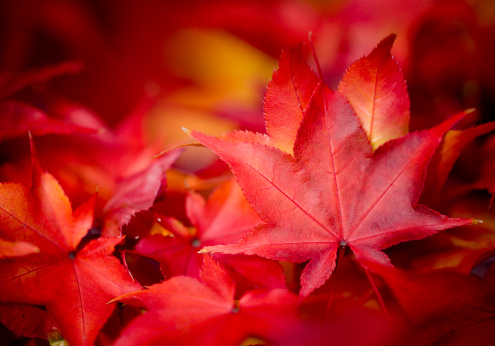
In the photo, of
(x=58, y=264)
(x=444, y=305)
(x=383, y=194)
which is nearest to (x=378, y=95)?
(x=383, y=194)

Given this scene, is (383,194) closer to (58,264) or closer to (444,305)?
(444,305)

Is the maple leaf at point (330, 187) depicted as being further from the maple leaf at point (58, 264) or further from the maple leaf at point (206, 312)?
the maple leaf at point (58, 264)

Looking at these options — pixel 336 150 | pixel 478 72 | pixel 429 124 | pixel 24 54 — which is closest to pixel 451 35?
pixel 478 72

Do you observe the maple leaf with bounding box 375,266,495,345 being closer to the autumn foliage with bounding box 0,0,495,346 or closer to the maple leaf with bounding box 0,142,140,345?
the autumn foliage with bounding box 0,0,495,346

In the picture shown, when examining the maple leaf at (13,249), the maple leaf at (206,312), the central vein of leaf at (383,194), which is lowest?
the maple leaf at (206,312)

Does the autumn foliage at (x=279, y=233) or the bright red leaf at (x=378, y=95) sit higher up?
the bright red leaf at (x=378, y=95)

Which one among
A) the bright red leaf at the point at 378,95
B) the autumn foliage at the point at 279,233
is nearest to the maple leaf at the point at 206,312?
the autumn foliage at the point at 279,233
